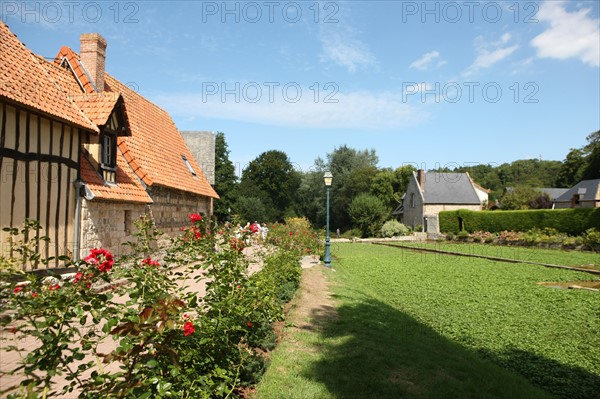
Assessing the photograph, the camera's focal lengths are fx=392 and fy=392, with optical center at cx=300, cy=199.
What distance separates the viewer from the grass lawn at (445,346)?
4426 millimetres

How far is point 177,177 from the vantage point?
48.6 feet

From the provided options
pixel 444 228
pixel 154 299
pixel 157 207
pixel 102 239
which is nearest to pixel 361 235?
pixel 444 228

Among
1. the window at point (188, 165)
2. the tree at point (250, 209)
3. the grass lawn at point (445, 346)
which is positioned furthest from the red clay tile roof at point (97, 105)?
the tree at point (250, 209)

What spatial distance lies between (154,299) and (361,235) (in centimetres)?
3821

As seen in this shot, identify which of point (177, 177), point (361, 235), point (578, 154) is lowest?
point (361, 235)

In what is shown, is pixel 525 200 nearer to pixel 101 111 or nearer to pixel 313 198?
pixel 313 198

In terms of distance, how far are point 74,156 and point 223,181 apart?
37884 millimetres

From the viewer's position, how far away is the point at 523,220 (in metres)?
29.4

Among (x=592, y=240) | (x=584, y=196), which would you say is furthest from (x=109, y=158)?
(x=584, y=196)

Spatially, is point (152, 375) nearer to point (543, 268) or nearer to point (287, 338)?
point (287, 338)

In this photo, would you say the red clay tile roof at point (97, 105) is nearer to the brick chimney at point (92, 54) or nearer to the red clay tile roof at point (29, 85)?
the red clay tile roof at point (29, 85)

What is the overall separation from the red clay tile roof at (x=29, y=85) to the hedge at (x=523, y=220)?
27.6 m

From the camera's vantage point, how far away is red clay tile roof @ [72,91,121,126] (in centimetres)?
948

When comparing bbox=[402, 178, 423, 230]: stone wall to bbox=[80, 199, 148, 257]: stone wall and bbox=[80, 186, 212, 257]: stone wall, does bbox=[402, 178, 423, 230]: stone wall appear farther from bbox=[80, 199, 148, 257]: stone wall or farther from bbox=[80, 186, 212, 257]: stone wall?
bbox=[80, 199, 148, 257]: stone wall
